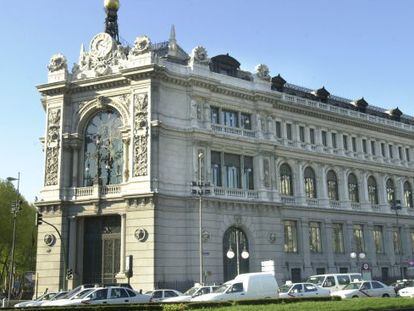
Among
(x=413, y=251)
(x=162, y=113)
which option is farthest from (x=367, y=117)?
(x=162, y=113)

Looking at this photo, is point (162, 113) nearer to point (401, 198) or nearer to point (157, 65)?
point (157, 65)

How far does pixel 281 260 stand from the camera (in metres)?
49.7

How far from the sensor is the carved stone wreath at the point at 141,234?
A: 42594 millimetres

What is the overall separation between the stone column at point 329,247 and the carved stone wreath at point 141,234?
20.5 metres

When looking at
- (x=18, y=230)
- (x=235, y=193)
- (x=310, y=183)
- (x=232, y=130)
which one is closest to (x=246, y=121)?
(x=232, y=130)

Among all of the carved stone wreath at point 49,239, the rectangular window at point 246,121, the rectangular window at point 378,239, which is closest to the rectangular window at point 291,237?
the rectangular window at point 246,121

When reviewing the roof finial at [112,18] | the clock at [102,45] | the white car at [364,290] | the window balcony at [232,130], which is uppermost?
the roof finial at [112,18]

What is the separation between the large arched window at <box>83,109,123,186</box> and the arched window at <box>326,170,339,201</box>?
22.9 meters

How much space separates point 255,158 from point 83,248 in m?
17.2

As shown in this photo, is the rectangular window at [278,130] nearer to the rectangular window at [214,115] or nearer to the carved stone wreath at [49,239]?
the rectangular window at [214,115]

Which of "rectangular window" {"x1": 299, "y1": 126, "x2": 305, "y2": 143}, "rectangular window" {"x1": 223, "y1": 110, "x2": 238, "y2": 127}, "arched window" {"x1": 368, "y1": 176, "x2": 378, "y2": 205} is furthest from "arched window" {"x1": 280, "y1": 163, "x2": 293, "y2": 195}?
"arched window" {"x1": 368, "y1": 176, "x2": 378, "y2": 205}

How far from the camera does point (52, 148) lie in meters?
47.8

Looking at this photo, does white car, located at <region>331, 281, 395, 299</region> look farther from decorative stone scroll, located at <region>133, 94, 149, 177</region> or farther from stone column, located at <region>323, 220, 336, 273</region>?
decorative stone scroll, located at <region>133, 94, 149, 177</region>

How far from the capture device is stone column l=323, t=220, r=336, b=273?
54.5m
